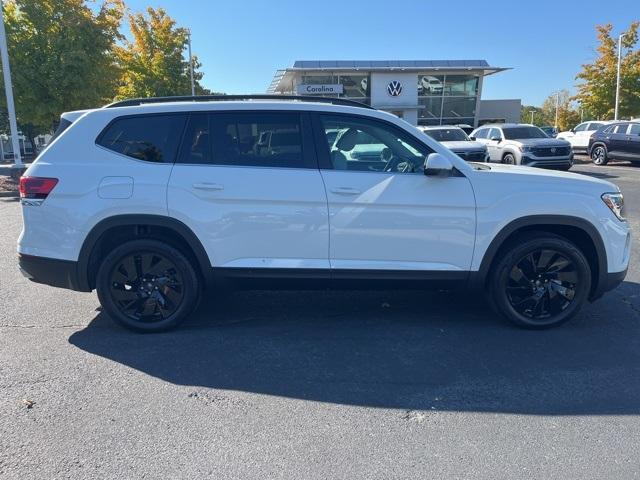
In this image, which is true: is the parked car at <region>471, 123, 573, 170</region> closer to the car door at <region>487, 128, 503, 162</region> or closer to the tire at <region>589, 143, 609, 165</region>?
the car door at <region>487, 128, 503, 162</region>

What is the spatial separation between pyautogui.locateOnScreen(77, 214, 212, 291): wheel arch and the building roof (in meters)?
33.6

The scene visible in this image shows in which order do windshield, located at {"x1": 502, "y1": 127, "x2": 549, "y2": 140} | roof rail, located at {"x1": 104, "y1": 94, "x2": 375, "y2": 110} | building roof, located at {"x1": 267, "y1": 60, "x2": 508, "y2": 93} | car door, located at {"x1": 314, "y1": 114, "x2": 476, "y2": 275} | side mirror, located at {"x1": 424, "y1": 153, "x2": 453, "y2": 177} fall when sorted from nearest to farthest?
side mirror, located at {"x1": 424, "y1": 153, "x2": 453, "y2": 177}
car door, located at {"x1": 314, "y1": 114, "x2": 476, "y2": 275}
roof rail, located at {"x1": 104, "y1": 94, "x2": 375, "y2": 110}
windshield, located at {"x1": 502, "y1": 127, "x2": 549, "y2": 140}
building roof, located at {"x1": 267, "y1": 60, "x2": 508, "y2": 93}

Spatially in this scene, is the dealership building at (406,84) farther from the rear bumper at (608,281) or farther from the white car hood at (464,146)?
the rear bumper at (608,281)

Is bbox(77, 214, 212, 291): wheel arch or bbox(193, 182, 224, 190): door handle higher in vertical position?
bbox(193, 182, 224, 190): door handle

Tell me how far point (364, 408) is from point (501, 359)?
129cm

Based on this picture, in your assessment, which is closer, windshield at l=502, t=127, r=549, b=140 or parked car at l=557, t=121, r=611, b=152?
windshield at l=502, t=127, r=549, b=140

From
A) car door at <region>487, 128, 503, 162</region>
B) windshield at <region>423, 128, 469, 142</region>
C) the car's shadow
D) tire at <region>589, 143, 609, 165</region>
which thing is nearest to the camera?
the car's shadow

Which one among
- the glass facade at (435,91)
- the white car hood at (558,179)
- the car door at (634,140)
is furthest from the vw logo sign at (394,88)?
the white car hood at (558,179)

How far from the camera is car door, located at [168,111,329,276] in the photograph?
4250 millimetres

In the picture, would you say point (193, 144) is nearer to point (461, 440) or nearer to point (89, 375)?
point (89, 375)

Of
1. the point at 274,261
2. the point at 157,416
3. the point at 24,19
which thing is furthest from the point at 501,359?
the point at 24,19

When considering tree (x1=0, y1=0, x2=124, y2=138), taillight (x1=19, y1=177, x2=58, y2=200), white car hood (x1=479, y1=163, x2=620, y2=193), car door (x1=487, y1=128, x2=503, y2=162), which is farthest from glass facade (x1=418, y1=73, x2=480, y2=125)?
taillight (x1=19, y1=177, x2=58, y2=200)

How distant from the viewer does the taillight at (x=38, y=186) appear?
14.1 ft

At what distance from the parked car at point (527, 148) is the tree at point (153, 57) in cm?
2167
